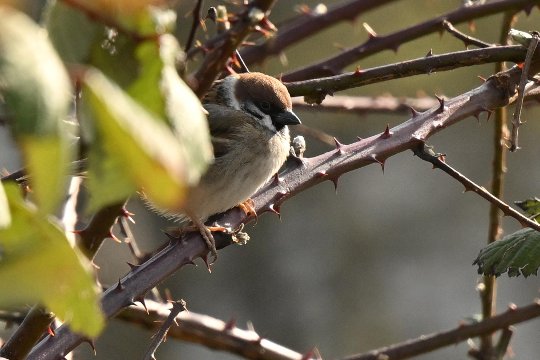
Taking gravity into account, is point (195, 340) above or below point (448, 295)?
below

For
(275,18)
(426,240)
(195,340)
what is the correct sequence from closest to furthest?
(195,340) → (275,18) → (426,240)

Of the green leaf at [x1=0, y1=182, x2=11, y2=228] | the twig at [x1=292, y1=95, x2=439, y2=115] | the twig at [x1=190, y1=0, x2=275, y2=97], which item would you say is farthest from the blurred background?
the green leaf at [x1=0, y1=182, x2=11, y2=228]

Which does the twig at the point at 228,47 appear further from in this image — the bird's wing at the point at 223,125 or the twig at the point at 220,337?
the bird's wing at the point at 223,125

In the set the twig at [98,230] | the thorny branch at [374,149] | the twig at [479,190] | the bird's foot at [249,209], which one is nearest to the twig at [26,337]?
the twig at [98,230]

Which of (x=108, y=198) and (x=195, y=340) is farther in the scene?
(x=195, y=340)

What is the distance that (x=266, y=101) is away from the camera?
4094 millimetres

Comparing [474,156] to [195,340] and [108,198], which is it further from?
[108,198]

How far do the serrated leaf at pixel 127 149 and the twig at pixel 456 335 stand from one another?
212 cm

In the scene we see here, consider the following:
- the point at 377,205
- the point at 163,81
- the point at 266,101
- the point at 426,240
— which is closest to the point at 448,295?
the point at 426,240

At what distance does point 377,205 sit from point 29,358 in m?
9.40

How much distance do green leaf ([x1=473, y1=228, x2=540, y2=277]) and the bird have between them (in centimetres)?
107

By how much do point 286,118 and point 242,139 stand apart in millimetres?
264

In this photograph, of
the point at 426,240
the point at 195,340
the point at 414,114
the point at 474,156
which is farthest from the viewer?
the point at 426,240

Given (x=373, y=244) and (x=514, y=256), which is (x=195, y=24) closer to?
(x=514, y=256)
